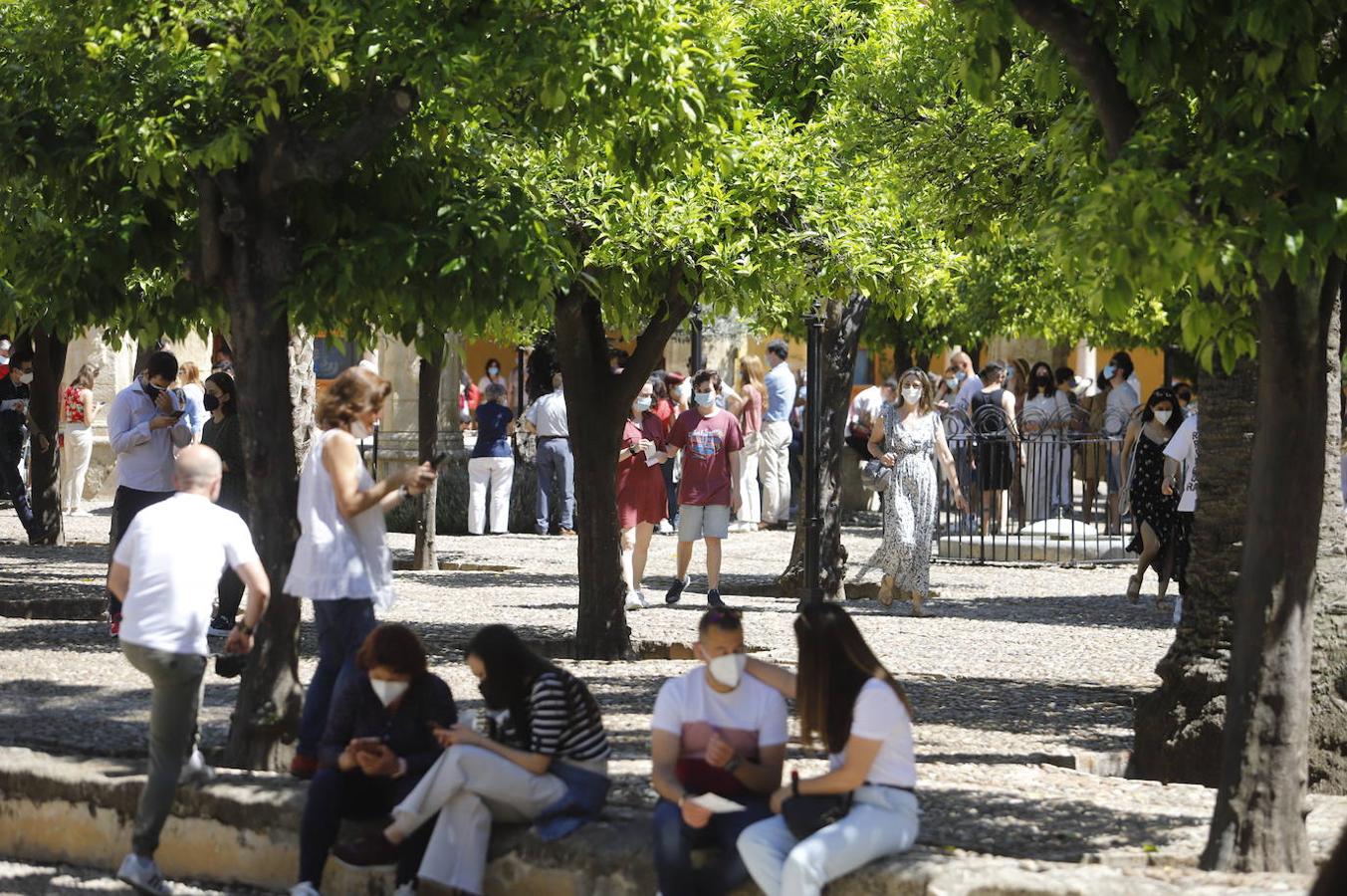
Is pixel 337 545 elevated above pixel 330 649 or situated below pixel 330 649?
above

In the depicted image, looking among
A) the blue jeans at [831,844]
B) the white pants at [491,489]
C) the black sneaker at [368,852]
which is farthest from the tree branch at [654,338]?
the white pants at [491,489]

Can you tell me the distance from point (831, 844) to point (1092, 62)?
104 inches

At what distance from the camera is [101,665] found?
444 inches

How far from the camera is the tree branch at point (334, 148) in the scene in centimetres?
820

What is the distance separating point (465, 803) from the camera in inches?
265

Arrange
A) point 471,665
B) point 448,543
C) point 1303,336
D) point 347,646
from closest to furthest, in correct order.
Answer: point 1303,336 → point 471,665 → point 347,646 → point 448,543

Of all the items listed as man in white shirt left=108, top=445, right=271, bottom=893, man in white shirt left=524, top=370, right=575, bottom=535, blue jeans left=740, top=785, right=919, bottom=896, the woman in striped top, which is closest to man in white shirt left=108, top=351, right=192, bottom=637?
man in white shirt left=108, top=445, right=271, bottom=893

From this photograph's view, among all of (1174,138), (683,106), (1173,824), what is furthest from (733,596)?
(1174,138)

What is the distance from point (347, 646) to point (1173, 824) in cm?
303

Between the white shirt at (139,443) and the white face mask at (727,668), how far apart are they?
267 inches

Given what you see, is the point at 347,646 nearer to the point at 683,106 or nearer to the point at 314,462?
the point at 314,462

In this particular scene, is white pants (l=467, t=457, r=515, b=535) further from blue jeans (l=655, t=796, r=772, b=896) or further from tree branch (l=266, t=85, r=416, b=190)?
blue jeans (l=655, t=796, r=772, b=896)

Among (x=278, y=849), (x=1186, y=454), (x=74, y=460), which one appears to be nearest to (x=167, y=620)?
(x=278, y=849)

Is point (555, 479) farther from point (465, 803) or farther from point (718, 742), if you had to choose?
point (718, 742)
